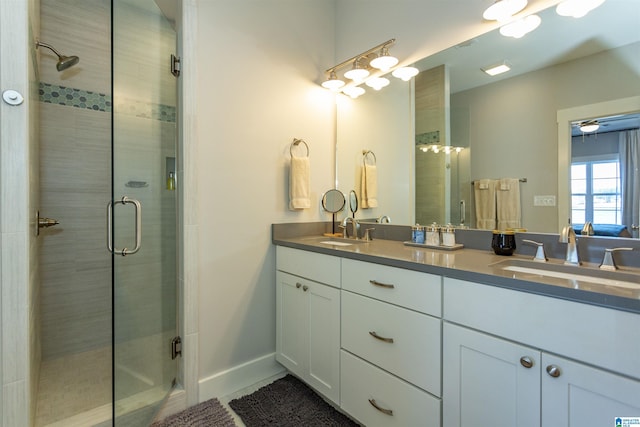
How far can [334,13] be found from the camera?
2.44m

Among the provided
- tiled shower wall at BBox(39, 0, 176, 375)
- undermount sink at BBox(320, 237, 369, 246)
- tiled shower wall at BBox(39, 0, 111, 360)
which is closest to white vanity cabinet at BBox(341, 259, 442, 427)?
undermount sink at BBox(320, 237, 369, 246)

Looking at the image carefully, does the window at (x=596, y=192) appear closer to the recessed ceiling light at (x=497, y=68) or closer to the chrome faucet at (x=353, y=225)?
the recessed ceiling light at (x=497, y=68)

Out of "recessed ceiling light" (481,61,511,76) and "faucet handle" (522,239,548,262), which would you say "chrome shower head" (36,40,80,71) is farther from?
"faucet handle" (522,239,548,262)

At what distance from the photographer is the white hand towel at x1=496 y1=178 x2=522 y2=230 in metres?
1.54

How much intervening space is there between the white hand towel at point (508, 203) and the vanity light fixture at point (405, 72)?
88cm

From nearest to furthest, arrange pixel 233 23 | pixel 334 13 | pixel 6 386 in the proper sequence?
pixel 6 386
pixel 233 23
pixel 334 13

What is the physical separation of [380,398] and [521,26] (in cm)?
186

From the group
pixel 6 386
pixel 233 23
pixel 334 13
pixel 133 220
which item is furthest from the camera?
pixel 334 13

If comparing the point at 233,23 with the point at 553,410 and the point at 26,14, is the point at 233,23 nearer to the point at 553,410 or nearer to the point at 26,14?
the point at 26,14

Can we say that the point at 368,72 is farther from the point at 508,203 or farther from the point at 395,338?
the point at 395,338

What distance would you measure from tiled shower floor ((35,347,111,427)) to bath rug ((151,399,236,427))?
296 millimetres

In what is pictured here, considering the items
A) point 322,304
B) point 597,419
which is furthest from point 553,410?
point 322,304

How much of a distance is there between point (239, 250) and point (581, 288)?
1.62 m

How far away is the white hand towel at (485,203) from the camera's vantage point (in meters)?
1.62
